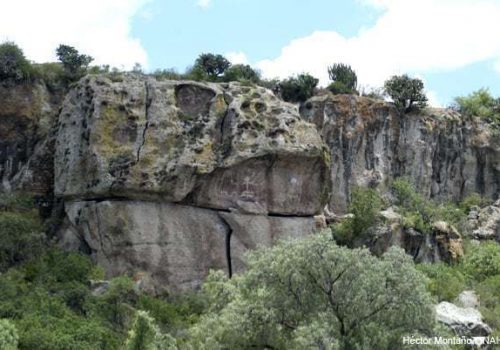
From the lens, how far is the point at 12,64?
30.8 m

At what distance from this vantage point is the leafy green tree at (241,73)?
3512cm

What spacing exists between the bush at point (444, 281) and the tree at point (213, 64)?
483 inches

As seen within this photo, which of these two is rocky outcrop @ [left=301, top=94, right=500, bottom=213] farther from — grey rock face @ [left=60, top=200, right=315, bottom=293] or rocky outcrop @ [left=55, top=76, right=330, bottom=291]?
grey rock face @ [left=60, top=200, right=315, bottom=293]

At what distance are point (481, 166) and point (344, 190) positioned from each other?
8344 millimetres

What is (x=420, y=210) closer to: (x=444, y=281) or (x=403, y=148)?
(x=403, y=148)

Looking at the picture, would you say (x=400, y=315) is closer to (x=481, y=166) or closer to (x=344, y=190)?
(x=344, y=190)

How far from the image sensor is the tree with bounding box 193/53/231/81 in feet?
117

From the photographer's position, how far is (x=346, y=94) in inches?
1442

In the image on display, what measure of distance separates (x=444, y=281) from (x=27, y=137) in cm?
1572

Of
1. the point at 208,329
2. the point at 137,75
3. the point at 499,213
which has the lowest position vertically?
the point at 208,329

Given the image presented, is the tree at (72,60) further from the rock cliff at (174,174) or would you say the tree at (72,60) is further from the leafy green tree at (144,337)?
the leafy green tree at (144,337)

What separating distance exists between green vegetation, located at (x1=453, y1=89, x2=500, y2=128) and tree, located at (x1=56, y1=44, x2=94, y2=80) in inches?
717

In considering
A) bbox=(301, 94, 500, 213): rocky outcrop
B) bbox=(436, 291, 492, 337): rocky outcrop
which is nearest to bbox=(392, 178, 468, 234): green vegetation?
bbox=(301, 94, 500, 213): rocky outcrop

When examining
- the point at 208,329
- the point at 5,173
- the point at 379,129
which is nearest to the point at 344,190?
the point at 379,129
